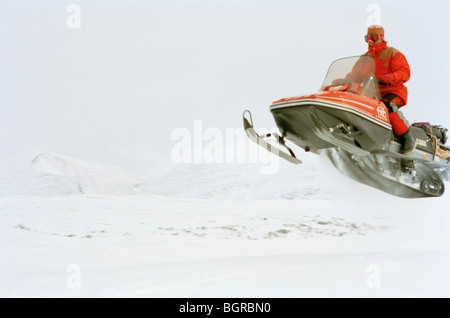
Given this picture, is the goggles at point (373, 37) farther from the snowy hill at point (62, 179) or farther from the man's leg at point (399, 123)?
the snowy hill at point (62, 179)

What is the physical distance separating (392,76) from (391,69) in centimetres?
23

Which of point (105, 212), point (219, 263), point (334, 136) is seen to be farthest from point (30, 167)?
point (334, 136)

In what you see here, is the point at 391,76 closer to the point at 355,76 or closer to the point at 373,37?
the point at 355,76

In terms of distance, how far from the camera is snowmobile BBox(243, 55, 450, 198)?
7539mm

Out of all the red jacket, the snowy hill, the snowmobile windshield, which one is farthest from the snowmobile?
the snowy hill

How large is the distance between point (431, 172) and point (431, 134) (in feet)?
2.46

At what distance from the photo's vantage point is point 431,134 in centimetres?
912

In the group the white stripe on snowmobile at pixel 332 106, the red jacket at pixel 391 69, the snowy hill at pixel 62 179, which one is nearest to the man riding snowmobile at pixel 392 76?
the red jacket at pixel 391 69

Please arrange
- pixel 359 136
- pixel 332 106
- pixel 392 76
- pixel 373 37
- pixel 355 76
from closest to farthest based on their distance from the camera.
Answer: pixel 332 106
pixel 359 136
pixel 392 76
pixel 355 76
pixel 373 37

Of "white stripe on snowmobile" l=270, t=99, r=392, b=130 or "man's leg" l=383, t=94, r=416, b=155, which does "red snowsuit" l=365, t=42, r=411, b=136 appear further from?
"white stripe on snowmobile" l=270, t=99, r=392, b=130

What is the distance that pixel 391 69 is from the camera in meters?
8.30

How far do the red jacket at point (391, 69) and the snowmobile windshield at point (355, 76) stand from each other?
0.72ft

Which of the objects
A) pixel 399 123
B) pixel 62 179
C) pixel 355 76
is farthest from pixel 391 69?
pixel 62 179

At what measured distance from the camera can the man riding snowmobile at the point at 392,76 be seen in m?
8.17
